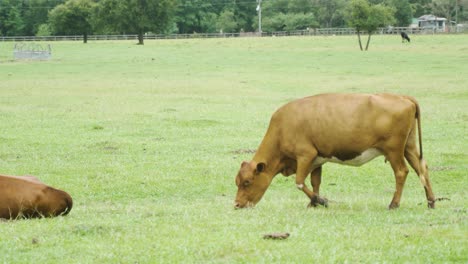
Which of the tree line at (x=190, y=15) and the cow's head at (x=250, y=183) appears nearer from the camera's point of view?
the cow's head at (x=250, y=183)

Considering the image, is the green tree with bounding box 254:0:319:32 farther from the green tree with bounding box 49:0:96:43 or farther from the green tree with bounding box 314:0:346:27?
the green tree with bounding box 49:0:96:43

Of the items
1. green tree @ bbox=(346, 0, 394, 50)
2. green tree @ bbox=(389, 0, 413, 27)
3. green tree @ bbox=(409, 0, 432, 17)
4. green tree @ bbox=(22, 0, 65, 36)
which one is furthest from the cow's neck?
green tree @ bbox=(409, 0, 432, 17)

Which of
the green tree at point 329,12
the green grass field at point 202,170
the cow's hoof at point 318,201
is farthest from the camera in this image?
the green tree at point 329,12

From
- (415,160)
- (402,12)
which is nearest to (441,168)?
(415,160)

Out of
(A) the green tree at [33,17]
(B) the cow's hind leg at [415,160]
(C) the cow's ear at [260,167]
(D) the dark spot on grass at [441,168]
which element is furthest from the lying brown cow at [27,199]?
(A) the green tree at [33,17]

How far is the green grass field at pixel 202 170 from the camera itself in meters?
7.64

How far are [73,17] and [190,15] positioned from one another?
88.9 ft

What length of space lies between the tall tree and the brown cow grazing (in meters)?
86.5

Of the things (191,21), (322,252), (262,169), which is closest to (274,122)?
(262,169)

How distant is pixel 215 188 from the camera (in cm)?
1558

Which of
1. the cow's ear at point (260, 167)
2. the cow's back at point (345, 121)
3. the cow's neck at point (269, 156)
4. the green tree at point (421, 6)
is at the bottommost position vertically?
the cow's ear at point (260, 167)

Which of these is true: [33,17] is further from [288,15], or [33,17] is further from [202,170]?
[202,170]

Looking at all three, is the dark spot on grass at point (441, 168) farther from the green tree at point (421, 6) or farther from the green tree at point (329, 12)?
the green tree at point (421, 6)

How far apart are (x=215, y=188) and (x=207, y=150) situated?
420 cm
